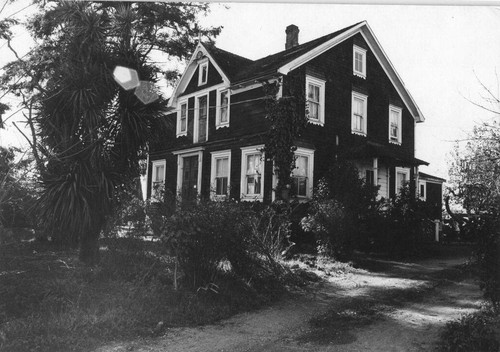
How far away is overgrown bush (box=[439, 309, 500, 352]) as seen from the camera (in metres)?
5.23

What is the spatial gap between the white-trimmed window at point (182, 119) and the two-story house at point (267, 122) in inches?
1.6

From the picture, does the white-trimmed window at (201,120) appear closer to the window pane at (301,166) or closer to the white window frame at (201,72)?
the white window frame at (201,72)

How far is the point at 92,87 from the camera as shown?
8.85 meters

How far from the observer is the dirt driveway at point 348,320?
19.6 feet

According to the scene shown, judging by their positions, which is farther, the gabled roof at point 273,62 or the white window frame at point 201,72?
the white window frame at point 201,72

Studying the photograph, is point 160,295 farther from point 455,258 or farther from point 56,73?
point 455,258

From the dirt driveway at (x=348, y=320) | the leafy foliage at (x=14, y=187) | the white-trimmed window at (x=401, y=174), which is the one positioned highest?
the white-trimmed window at (x=401, y=174)

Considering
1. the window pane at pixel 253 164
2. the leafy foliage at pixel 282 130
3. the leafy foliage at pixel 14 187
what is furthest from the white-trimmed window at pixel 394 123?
the leafy foliage at pixel 14 187

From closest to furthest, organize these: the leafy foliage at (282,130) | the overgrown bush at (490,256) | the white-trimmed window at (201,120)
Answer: the overgrown bush at (490,256) → the leafy foliage at (282,130) → the white-trimmed window at (201,120)

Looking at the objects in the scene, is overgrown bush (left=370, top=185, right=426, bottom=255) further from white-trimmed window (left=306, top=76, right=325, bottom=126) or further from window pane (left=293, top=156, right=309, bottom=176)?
white-trimmed window (left=306, top=76, right=325, bottom=126)

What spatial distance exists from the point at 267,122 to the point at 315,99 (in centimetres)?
290

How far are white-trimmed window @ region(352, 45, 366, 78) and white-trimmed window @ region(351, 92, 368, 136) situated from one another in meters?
0.93

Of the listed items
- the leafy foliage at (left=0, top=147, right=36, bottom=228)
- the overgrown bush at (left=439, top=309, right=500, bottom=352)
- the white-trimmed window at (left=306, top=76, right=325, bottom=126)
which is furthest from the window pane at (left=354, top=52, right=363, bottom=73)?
the leafy foliage at (left=0, top=147, right=36, bottom=228)

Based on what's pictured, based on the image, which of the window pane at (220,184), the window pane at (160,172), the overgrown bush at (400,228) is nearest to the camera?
the overgrown bush at (400,228)
